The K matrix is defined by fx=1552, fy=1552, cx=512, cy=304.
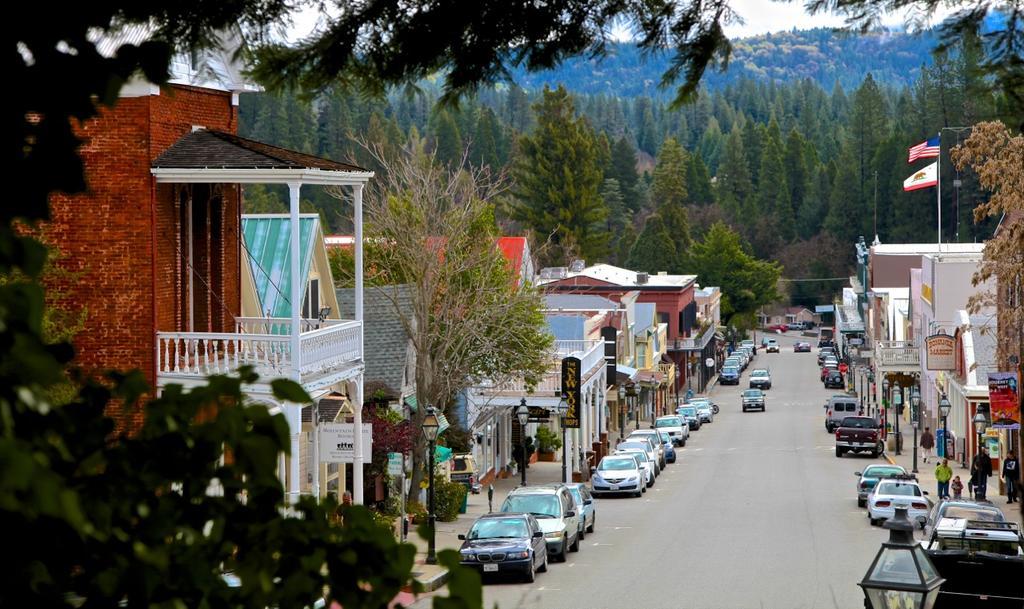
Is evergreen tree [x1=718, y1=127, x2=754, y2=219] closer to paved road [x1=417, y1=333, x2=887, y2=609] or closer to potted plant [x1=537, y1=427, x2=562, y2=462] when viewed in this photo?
paved road [x1=417, y1=333, x2=887, y2=609]

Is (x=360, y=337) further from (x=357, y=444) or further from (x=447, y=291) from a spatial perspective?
(x=447, y=291)

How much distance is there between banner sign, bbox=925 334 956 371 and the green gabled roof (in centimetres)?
2822

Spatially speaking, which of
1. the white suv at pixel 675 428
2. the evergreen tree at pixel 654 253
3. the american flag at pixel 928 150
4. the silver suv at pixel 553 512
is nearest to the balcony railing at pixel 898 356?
the white suv at pixel 675 428

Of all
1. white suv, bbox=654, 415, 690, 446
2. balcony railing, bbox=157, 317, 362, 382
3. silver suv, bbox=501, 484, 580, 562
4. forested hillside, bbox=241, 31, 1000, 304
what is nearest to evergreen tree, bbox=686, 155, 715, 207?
forested hillside, bbox=241, 31, 1000, 304

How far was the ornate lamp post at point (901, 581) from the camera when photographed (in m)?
12.1

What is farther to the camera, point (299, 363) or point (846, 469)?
point (846, 469)

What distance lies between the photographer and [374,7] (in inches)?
308

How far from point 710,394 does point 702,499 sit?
196ft

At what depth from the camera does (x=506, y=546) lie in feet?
83.0

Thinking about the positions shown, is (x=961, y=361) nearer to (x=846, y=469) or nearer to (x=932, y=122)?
(x=846, y=469)

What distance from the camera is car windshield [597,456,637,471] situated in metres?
43.2

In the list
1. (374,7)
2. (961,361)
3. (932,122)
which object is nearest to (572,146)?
(932,122)

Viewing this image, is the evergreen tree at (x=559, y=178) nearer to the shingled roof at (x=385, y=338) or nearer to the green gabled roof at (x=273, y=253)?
the shingled roof at (x=385, y=338)

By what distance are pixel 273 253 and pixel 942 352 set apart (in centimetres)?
2916
